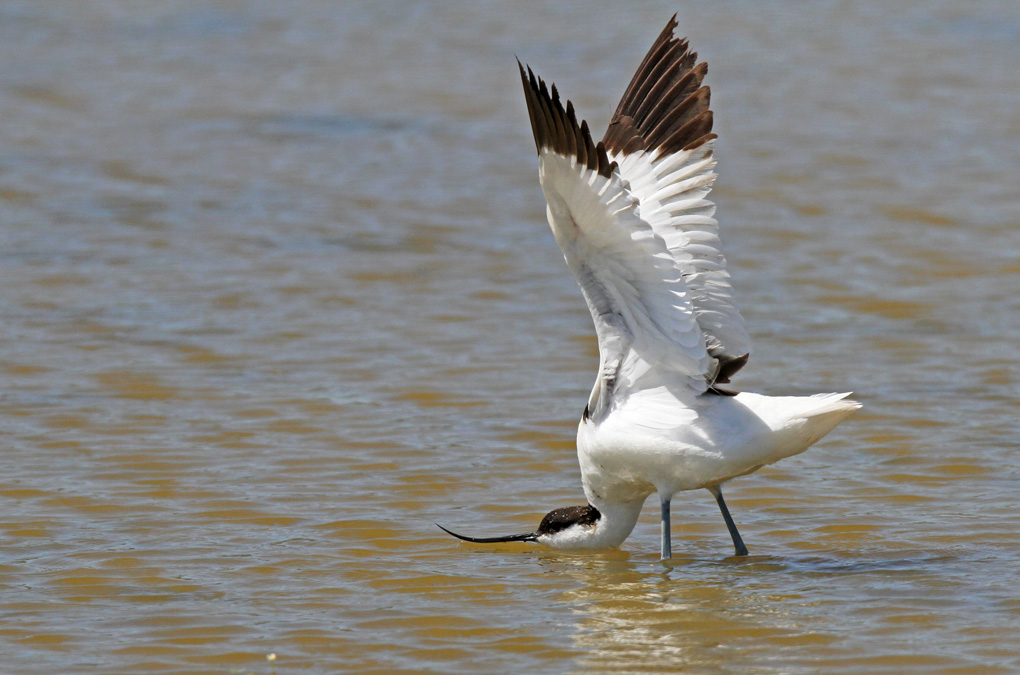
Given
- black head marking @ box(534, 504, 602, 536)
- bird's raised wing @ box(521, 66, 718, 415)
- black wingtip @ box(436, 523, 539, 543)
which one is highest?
bird's raised wing @ box(521, 66, 718, 415)

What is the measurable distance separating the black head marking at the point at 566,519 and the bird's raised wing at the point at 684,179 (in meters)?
0.74

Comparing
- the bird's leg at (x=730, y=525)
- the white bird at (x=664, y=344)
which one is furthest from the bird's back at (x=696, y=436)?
the bird's leg at (x=730, y=525)

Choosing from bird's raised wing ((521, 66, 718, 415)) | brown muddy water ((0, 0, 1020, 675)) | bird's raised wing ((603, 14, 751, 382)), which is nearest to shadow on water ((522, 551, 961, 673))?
brown muddy water ((0, 0, 1020, 675))

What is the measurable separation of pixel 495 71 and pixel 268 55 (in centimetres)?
288

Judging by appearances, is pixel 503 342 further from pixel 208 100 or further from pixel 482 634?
pixel 208 100

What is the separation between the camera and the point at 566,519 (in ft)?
20.1

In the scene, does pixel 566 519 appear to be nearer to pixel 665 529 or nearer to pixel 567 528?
pixel 567 528

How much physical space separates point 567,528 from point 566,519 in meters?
0.04

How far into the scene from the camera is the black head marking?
20.1ft

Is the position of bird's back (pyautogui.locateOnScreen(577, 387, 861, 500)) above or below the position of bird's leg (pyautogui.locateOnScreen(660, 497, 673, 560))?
above

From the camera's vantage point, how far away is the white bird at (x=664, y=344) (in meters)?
5.58

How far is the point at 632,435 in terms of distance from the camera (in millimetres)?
5828

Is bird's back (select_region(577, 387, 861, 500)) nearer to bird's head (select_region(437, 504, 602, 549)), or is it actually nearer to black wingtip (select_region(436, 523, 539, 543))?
bird's head (select_region(437, 504, 602, 549))

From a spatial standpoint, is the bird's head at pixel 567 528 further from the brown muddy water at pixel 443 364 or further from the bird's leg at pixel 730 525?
the bird's leg at pixel 730 525
